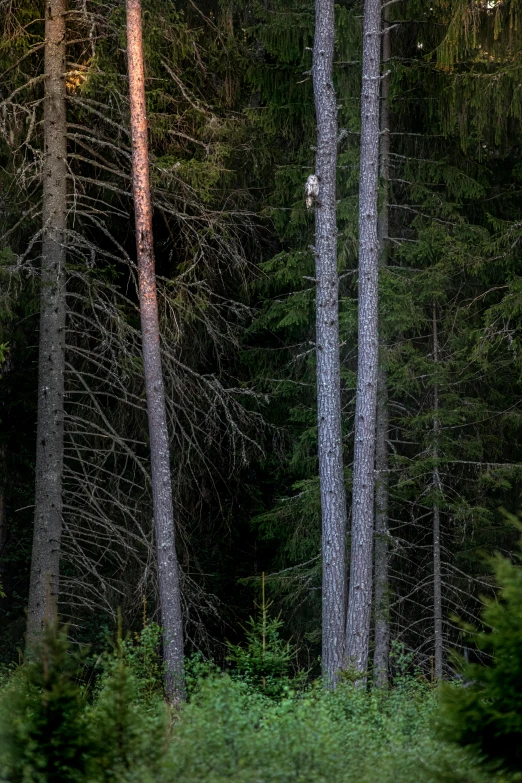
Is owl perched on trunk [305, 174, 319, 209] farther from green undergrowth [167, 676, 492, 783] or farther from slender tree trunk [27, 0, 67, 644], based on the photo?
green undergrowth [167, 676, 492, 783]

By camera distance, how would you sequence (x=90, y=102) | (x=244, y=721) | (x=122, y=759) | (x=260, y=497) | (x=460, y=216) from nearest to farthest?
(x=122, y=759) < (x=244, y=721) < (x=90, y=102) < (x=460, y=216) < (x=260, y=497)

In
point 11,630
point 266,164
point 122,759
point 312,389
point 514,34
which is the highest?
point 514,34

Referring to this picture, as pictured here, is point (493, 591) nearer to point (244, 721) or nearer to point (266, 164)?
point (266, 164)

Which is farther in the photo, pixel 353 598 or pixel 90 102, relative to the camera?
pixel 90 102

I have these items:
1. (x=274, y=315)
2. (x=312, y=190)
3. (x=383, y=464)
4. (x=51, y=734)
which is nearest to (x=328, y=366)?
(x=312, y=190)

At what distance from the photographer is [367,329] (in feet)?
44.4

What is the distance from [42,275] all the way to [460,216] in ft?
19.4

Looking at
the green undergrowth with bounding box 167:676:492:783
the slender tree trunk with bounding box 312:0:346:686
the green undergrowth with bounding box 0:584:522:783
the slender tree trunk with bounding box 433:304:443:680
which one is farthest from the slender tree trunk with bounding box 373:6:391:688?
the green undergrowth with bounding box 0:584:522:783

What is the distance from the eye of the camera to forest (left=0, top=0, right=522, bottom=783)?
13.4 m

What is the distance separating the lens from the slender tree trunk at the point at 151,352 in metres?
13.2

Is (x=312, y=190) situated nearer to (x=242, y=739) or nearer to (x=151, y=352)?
(x=151, y=352)

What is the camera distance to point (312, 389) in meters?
17.0

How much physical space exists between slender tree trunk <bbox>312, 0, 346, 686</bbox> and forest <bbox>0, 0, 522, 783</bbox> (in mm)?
30

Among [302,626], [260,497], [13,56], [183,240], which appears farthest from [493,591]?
[13,56]
